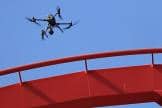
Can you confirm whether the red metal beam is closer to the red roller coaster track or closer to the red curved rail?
the red roller coaster track

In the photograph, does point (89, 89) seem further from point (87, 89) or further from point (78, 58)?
point (78, 58)

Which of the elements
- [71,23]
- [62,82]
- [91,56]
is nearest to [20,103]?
[62,82]

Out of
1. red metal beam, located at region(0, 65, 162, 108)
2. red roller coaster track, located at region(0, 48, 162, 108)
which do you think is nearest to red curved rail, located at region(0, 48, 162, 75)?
red roller coaster track, located at region(0, 48, 162, 108)

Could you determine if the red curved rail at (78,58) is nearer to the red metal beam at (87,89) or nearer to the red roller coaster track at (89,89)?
the red roller coaster track at (89,89)

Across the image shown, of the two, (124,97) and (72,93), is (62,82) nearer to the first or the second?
(72,93)

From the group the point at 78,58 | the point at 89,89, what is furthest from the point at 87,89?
the point at 78,58

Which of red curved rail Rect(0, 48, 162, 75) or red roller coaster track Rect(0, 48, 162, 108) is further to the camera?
red roller coaster track Rect(0, 48, 162, 108)

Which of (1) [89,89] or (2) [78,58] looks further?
(1) [89,89]

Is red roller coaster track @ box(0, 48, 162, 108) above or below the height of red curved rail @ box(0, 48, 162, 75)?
below
